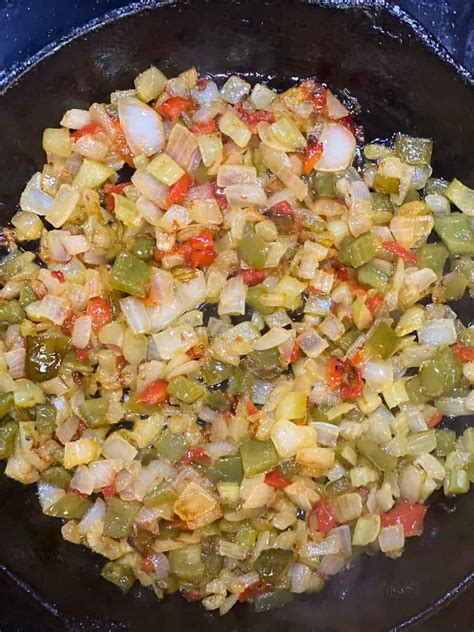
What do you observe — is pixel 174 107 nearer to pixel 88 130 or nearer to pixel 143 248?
pixel 88 130

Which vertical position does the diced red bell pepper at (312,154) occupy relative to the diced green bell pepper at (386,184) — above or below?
above

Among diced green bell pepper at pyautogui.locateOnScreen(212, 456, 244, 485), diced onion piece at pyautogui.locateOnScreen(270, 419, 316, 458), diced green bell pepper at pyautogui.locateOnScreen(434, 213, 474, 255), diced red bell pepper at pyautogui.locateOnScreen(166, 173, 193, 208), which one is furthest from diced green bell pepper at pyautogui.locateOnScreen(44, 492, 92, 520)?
diced green bell pepper at pyautogui.locateOnScreen(434, 213, 474, 255)

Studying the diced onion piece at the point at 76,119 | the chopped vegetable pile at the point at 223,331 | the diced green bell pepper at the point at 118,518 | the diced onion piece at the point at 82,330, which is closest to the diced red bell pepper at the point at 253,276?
the chopped vegetable pile at the point at 223,331

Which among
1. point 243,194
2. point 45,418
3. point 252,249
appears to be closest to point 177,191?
point 243,194

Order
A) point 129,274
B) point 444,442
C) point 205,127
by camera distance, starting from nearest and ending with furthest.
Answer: point 129,274, point 205,127, point 444,442

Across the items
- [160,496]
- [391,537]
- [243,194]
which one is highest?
[243,194]

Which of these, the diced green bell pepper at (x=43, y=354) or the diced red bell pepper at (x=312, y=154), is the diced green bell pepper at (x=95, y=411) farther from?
the diced red bell pepper at (x=312, y=154)

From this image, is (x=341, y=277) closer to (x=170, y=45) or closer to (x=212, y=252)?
(x=212, y=252)
